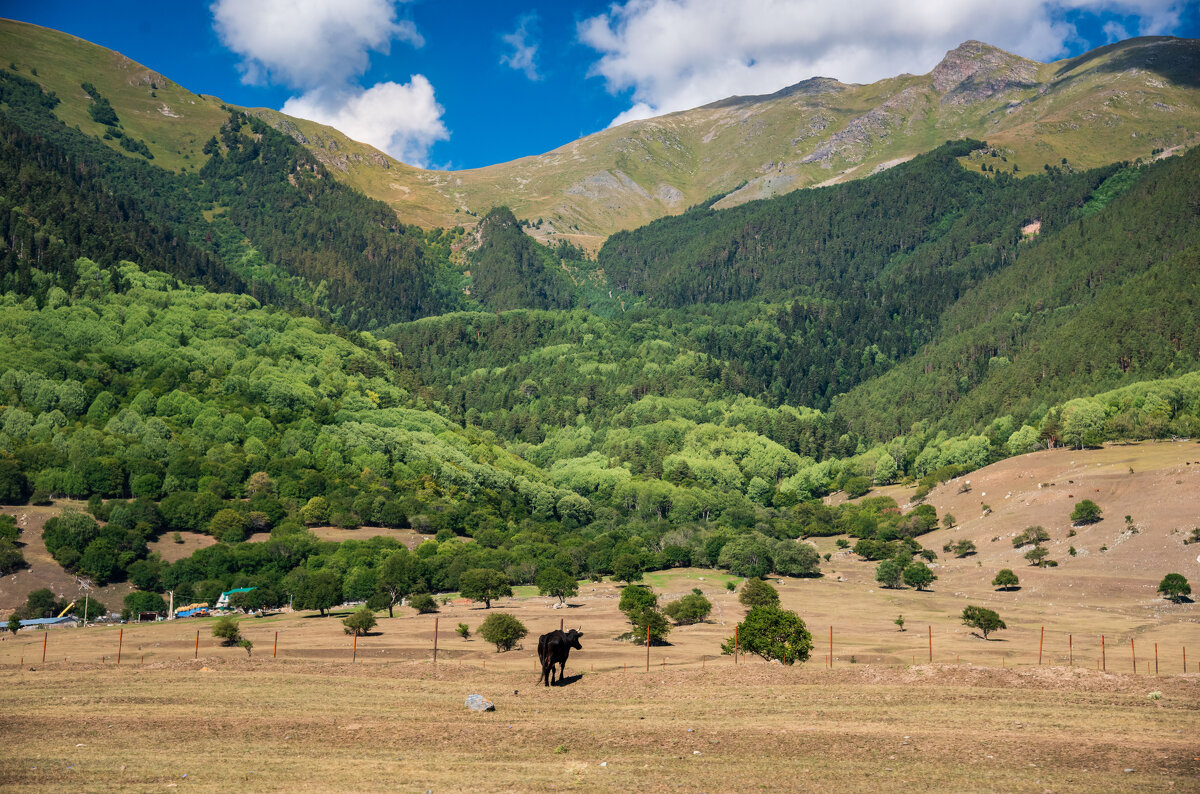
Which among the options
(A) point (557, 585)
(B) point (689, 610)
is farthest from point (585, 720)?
(A) point (557, 585)

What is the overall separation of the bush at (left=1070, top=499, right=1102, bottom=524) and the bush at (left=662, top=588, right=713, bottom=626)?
10168 centimetres

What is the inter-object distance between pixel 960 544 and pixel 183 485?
160839mm

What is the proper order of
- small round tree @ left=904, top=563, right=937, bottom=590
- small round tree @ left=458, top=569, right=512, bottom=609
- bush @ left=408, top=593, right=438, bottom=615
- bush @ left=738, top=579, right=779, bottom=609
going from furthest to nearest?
small round tree @ left=904, top=563, right=937, bottom=590
small round tree @ left=458, top=569, right=512, bottom=609
bush @ left=738, top=579, right=779, bottom=609
bush @ left=408, top=593, right=438, bottom=615

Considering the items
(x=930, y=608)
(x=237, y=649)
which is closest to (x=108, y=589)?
(x=237, y=649)

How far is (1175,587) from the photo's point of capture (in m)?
132

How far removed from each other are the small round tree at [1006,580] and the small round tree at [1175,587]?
2363 cm

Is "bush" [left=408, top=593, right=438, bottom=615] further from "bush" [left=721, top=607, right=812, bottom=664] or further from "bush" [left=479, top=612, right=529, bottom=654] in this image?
"bush" [left=721, top=607, right=812, bottom=664]

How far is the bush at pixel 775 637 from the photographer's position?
63.2 metres

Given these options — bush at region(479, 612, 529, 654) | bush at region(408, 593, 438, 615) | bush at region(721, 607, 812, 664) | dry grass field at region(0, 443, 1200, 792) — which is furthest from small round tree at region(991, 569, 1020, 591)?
bush at region(479, 612, 529, 654)

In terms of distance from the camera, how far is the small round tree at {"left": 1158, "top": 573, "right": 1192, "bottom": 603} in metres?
133

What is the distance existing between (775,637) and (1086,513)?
456ft

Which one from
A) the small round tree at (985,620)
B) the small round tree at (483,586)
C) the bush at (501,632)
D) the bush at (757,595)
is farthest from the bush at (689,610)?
the bush at (501,632)

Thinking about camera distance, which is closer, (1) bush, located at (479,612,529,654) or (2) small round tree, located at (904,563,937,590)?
(1) bush, located at (479,612,529,654)

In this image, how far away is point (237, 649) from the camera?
77.2m
